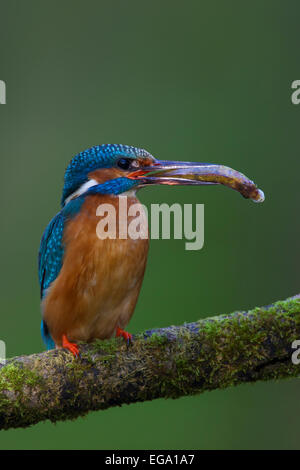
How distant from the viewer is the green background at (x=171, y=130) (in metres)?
5.42

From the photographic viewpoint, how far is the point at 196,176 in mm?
2814

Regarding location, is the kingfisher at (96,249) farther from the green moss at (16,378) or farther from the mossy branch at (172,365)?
the green moss at (16,378)

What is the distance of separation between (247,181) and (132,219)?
505mm

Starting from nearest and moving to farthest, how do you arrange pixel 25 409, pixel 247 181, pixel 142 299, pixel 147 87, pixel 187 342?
pixel 25 409, pixel 187 342, pixel 247 181, pixel 142 299, pixel 147 87

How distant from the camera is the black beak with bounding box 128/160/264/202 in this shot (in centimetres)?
274

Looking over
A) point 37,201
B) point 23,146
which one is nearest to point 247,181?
point 37,201

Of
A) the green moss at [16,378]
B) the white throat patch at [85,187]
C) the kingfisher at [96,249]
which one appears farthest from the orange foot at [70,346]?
the white throat patch at [85,187]

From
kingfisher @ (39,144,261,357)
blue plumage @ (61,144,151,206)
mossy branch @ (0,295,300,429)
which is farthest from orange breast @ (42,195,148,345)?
mossy branch @ (0,295,300,429)

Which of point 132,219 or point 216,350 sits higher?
point 132,219

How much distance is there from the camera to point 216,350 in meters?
2.47

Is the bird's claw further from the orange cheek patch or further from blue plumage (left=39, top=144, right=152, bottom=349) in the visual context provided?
the orange cheek patch

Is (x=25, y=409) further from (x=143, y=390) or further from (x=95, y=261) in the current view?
(x=95, y=261)

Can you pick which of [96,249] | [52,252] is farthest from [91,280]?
[52,252]

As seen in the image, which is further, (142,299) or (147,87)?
(147,87)
